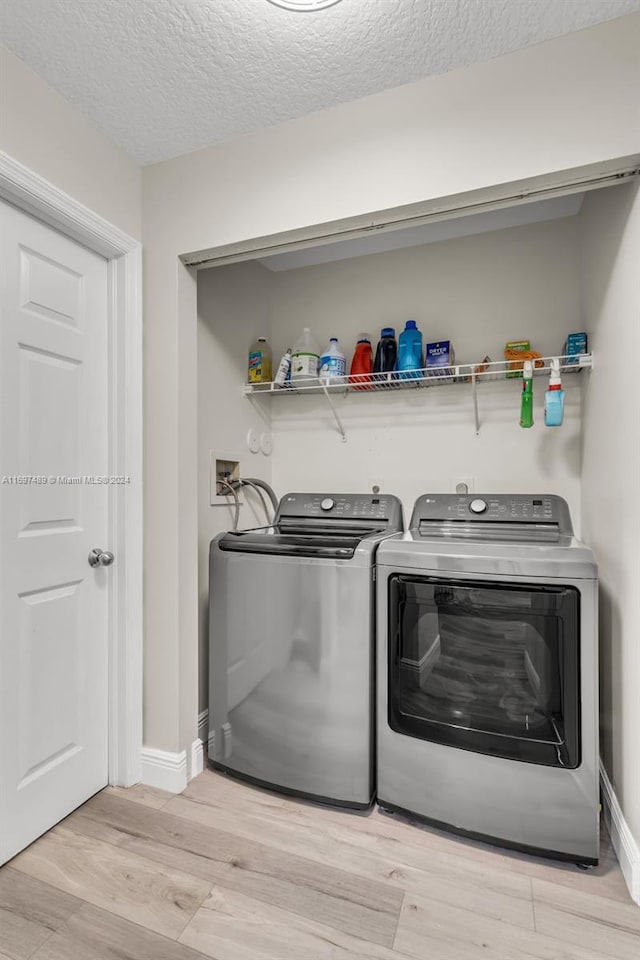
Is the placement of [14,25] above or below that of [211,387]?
above

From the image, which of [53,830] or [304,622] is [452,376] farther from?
[53,830]

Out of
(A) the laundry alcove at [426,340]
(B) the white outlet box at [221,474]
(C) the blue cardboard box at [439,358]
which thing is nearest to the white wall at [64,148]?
(A) the laundry alcove at [426,340]


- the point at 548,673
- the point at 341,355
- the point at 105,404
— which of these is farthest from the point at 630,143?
the point at 105,404

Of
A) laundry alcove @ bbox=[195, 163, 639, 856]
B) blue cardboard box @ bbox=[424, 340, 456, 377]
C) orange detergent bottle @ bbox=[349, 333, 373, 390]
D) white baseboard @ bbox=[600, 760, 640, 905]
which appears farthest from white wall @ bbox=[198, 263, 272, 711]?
white baseboard @ bbox=[600, 760, 640, 905]

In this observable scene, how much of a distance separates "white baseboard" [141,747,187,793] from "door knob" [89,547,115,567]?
0.72 meters

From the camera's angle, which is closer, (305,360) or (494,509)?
(494,509)

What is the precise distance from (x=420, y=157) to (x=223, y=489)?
4.77ft

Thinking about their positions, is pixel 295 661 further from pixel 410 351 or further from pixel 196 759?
pixel 410 351

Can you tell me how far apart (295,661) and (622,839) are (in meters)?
1.09

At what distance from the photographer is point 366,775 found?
1.68 metres

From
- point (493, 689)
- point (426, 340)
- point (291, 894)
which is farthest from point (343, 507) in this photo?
point (291, 894)

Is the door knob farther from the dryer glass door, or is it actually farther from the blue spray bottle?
the blue spray bottle

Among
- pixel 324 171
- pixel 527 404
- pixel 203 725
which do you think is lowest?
pixel 203 725

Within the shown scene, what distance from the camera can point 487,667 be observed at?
61.8 inches
